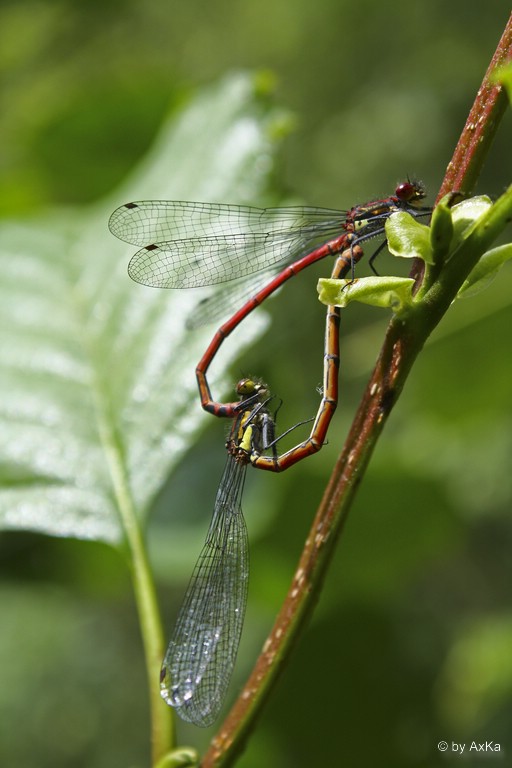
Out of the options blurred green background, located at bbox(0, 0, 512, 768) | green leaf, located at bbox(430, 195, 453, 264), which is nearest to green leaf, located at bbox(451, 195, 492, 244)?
green leaf, located at bbox(430, 195, 453, 264)

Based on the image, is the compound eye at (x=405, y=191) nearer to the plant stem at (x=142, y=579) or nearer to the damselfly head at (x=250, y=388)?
the damselfly head at (x=250, y=388)

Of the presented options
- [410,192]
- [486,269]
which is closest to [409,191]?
[410,192]

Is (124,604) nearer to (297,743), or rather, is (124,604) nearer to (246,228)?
(297,743)

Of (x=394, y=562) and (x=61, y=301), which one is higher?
(x=61, y=301)

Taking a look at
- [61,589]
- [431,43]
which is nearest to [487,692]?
[61,589]

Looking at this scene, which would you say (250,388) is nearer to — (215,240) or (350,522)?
(215,240)

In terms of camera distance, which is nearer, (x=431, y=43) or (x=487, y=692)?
(x=487, y=692)
